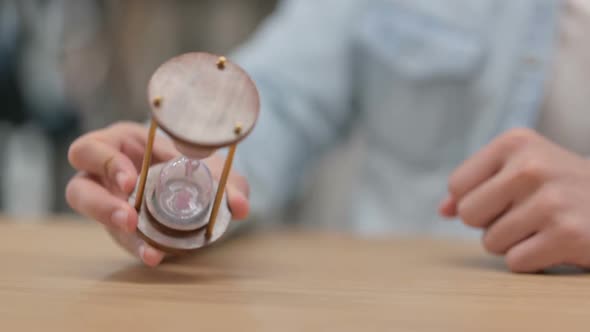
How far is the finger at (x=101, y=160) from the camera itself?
1.28 ft

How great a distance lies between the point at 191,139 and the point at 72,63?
1.35m

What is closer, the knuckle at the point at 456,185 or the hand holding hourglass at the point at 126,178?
the hand holding hourglass at the point at 126,178

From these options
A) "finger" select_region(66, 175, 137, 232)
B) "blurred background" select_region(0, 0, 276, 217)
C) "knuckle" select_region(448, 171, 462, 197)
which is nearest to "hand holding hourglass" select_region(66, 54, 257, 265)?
"finger" select_region(66, 175, 137, 232)

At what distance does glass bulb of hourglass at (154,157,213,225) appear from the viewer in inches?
14.6

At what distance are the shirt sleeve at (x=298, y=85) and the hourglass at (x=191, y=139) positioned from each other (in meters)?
0.43

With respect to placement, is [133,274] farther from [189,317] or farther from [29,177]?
[29,177]

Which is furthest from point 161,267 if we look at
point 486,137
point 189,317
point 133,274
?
point 486,137

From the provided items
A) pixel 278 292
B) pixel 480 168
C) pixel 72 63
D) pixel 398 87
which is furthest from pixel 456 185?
pixel 72 63

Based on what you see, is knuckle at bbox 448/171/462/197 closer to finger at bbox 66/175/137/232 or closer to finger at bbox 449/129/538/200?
finger at bbox 449/129/538/200

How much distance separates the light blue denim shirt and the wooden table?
31cm

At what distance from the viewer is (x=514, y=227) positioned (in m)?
0.45

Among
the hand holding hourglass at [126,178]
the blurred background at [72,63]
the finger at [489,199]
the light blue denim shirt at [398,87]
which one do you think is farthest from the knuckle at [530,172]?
the blurred background at [72,63]

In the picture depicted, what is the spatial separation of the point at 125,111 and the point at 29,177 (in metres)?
0.25

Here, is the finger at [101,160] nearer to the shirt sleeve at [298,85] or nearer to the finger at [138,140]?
the finger at [138,140]
